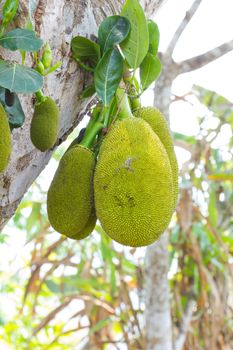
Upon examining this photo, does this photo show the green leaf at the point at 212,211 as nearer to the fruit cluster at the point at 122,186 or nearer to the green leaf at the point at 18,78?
the fruit cluster at the point at 122,186

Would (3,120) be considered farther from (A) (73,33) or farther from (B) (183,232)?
(B) (183,232)

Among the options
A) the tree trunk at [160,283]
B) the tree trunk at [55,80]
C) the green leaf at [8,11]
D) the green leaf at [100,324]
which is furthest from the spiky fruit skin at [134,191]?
the green leaf at [100,324]

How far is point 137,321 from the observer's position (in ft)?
6.18

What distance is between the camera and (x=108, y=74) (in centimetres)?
87

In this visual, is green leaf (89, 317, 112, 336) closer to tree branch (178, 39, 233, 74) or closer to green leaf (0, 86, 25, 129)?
tree branch (178, 39, 233, 74)

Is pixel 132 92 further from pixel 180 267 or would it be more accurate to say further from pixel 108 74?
pixel 180 267

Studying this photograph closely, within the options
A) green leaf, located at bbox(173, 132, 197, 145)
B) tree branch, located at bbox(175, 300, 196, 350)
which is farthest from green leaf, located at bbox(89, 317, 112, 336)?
green leaf, located at bbox(173, 132, 197, 145)

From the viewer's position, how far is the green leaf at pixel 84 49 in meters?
0.82

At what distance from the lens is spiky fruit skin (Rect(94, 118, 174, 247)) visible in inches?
29.0

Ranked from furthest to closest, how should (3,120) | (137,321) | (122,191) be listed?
1. (137,321)
2. (122,191)
3. (3,120)

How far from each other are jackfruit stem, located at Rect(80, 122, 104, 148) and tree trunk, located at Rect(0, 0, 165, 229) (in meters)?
0.03

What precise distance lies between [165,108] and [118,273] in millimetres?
622

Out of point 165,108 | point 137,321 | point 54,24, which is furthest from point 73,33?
point 137,321

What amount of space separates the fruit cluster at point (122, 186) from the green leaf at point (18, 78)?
0.15 metres
